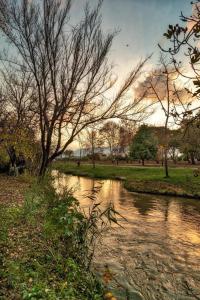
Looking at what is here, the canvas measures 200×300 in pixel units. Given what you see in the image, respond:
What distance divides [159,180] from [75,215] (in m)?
27.3

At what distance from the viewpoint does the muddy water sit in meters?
8.39

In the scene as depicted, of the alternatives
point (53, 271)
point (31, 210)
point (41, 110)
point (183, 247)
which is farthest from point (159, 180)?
point (53, 271)

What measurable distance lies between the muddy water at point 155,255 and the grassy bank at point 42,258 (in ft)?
3.51

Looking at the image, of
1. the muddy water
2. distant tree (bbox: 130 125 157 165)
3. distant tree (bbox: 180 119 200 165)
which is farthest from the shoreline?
distant tree (bbox: 130 125 157 165)

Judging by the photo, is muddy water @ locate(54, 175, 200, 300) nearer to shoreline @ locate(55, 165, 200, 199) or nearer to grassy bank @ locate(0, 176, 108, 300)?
grassy bank @ locate(0, 176, 108, 300)

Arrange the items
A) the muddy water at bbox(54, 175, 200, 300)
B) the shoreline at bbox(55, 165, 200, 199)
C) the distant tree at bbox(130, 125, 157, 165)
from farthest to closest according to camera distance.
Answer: the distant tree at bbox(130, 125, 157, 165)
the shoreline at bbox(55, 165, 200, 199)
the muddy water at bbox(54, 175, 200, 300)

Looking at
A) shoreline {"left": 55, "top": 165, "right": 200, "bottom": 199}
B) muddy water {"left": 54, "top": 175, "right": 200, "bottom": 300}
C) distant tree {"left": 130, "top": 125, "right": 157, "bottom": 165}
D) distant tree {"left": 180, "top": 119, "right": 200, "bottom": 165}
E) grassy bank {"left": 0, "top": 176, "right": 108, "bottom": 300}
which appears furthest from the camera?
distant tree {"left": 130, "top": 125, "right": 157, "bottom": 165}

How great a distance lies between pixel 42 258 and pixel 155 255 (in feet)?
15.5

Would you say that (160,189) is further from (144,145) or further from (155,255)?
(144,145)

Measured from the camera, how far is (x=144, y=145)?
70375 mm

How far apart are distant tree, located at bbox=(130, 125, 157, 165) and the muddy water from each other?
5053 cm

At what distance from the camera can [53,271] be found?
7.27 meters

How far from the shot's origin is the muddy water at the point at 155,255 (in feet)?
27.5

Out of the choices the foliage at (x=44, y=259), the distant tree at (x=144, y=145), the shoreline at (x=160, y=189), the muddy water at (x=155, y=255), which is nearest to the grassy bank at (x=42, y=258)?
the foliage at (x=44, y=259)
